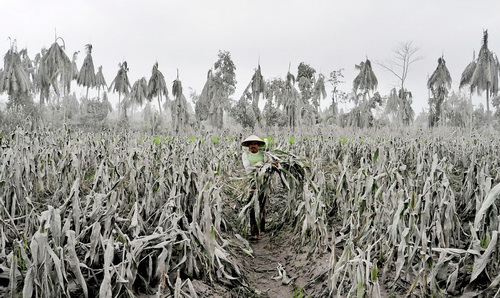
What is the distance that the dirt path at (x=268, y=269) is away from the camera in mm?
2990

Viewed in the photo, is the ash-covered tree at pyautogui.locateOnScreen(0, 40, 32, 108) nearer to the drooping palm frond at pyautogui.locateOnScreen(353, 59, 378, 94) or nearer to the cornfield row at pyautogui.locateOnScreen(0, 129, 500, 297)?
the cornfield row at pyautogui.locateOnScreen(0, 129, 500, 297)

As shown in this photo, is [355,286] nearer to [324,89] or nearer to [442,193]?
[442,193]

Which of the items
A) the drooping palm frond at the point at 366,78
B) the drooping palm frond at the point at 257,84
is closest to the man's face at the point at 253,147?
the drooping palm frond at the point at 257,84

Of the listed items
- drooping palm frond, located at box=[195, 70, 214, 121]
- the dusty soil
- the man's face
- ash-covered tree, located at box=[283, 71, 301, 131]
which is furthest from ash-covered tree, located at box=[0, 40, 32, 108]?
the dusty soil

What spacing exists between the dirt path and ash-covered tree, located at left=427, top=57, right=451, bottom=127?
2602cm

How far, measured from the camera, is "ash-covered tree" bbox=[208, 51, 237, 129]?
84.7 feet

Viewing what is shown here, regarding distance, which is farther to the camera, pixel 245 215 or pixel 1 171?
pixel 245 215

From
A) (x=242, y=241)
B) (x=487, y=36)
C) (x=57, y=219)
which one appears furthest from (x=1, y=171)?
(x=487, y=36)

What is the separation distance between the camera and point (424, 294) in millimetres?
2271

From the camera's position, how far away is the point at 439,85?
26.8m

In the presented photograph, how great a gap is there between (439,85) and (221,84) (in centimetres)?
1779

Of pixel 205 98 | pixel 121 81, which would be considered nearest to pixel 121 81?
pixel 121 81

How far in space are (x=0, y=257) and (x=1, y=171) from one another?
49.9 inches

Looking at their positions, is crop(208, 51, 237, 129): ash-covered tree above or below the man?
above
